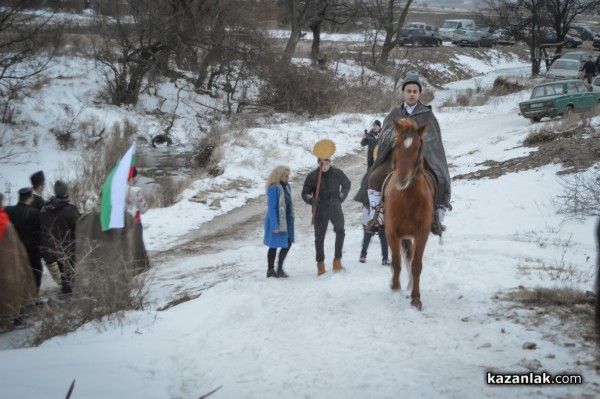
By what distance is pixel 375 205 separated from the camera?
270 inches

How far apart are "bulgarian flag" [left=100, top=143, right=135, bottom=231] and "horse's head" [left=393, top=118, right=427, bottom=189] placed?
12.2 feet

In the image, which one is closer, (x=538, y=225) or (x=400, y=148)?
(x=400, y=148)

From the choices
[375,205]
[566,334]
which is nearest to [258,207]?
[375,205]

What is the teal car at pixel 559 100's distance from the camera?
2016 cm

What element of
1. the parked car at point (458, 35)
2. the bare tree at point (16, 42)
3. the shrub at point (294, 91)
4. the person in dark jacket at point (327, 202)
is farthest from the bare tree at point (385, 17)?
the person in dark jacket at point (327, 202)

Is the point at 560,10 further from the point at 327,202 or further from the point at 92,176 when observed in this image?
the point at 327,202

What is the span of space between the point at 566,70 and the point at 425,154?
1044 inches

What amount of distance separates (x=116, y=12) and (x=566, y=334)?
82.4 ft

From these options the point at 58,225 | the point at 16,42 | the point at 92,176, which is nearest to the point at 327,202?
the point at 58,225

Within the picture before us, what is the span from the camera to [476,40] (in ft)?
167

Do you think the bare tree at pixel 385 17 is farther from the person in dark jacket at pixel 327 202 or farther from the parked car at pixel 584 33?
the person in dark jacket at pixel 327 202

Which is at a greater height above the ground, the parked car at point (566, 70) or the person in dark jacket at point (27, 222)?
the parked car at point (566, 70)

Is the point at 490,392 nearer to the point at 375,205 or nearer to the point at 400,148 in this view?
the point at 400,148

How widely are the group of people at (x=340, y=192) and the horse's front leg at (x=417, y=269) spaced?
66 centimetres
